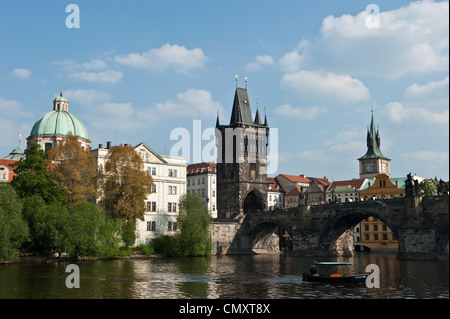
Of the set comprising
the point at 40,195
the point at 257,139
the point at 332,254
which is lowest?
Result: the point at 332,254

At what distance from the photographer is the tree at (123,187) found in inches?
3051

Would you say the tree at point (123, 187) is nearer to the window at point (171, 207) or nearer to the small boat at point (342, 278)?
the window at point (171, 207)

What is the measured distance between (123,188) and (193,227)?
13.3 m

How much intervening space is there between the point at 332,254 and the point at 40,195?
45081 millimetres

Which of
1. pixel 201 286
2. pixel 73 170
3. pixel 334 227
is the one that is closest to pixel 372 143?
pixel 334 227

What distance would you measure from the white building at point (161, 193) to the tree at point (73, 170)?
1088 centimetres

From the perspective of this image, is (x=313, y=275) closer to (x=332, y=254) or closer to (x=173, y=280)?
(x=173, y=280)

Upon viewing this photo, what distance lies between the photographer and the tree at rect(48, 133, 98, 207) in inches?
2849

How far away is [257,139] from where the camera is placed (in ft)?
370

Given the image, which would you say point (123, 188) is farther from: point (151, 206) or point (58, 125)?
point (58, 125)

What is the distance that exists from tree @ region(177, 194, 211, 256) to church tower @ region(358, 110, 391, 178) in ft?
317

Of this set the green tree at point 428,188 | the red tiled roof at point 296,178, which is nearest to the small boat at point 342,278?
the green tree at point 428,188

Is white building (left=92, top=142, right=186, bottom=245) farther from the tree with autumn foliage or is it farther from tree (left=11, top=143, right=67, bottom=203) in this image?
tree (left=11, top=143, right=67, bottom=203)
